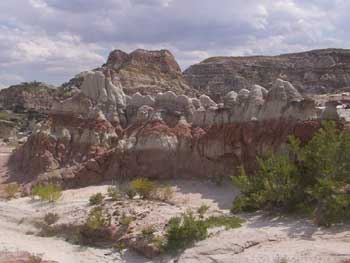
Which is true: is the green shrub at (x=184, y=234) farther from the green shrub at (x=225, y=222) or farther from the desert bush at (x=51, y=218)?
the desert bush at (x=51, y=218)

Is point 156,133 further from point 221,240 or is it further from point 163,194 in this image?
point 221,240

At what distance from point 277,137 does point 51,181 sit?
37.5ft

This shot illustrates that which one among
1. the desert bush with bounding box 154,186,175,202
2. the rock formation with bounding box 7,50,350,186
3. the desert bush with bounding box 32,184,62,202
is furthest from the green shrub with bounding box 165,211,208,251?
the rock formation with bounding box 7,50,350,186

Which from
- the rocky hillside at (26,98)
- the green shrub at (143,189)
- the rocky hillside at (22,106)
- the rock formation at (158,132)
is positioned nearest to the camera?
the green shrub at (143,189)

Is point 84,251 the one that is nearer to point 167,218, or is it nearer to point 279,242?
point 167,218

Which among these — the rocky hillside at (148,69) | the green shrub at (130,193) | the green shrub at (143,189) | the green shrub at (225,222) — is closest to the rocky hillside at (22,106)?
the rocky hillside at (148,69)

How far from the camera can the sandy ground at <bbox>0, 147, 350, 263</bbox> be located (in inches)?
628

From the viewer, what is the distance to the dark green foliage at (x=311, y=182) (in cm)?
1841

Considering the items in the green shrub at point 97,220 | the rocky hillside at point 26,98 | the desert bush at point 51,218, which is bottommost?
the desert bush at point 51,218

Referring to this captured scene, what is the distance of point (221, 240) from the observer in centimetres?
1788

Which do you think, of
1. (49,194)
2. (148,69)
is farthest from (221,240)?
(148,69)

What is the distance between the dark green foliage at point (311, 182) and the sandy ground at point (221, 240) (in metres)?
0.72

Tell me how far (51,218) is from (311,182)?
960cm

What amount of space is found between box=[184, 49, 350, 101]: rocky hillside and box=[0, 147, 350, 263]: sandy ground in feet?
227
